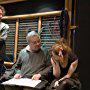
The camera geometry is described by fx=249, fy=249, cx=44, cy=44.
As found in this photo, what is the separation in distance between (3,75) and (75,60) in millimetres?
1104

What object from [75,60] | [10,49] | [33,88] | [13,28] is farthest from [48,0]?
[33,88]

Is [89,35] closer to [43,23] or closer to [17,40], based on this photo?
[43,23]

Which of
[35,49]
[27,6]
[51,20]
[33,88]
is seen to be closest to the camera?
[33,88]

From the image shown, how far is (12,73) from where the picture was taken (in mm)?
3680

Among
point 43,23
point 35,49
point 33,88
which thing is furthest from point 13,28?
point 33,88

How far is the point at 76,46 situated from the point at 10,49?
5.39 feet

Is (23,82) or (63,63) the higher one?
(63,63)

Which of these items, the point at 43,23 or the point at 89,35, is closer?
the point at 89,35

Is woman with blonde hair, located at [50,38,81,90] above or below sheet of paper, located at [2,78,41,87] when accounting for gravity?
above

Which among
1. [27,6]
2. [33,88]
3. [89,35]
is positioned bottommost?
[33,88]

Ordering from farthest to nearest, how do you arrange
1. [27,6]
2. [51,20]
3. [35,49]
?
[27,6], [51,20], [35,49]

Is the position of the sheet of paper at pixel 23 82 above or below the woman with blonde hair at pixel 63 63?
below

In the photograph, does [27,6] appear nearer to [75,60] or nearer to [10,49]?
[10,49]

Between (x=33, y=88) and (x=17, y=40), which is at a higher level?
(x=17, y=40)
